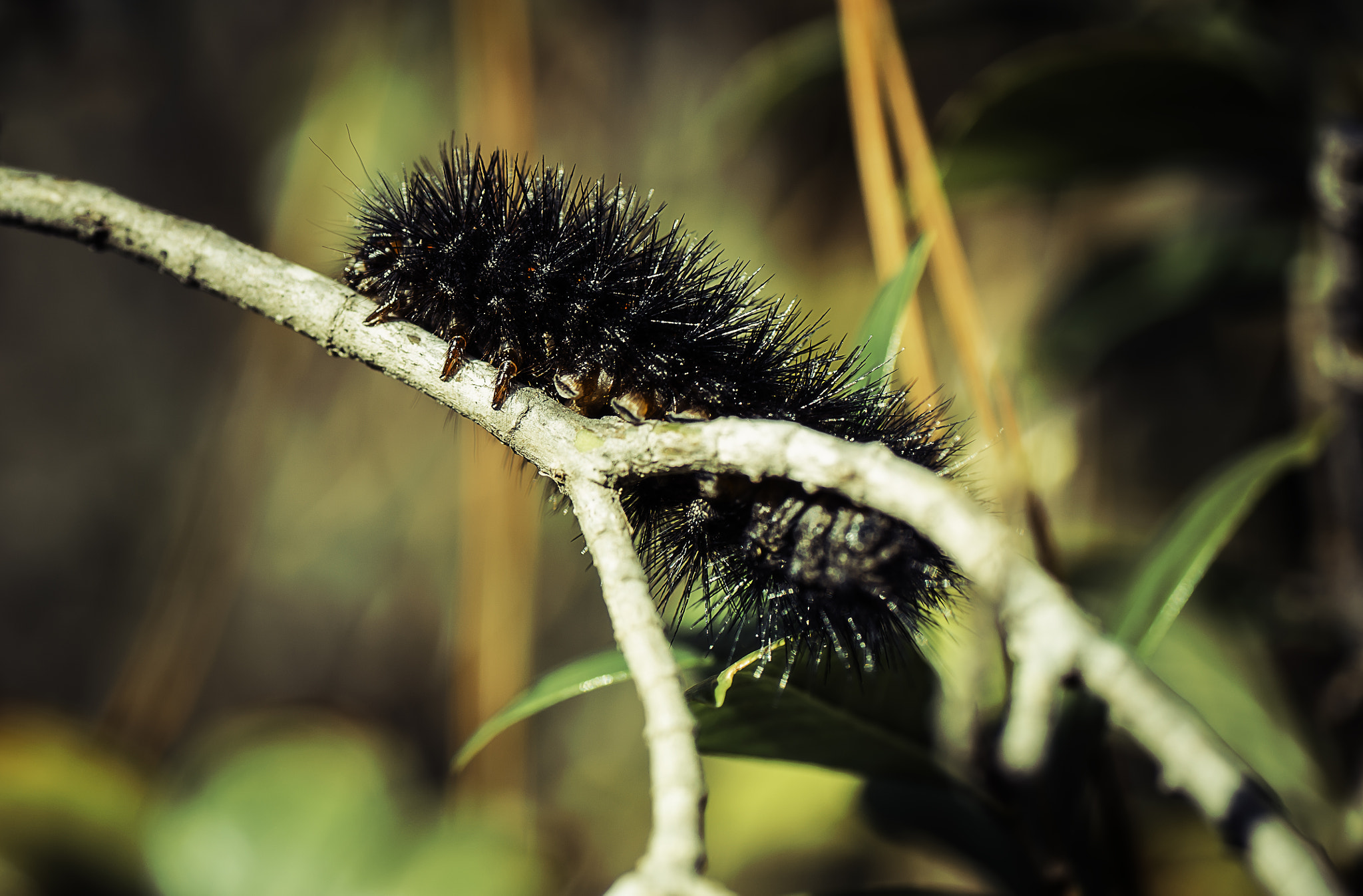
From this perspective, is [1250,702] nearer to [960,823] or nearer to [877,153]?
[960,823]

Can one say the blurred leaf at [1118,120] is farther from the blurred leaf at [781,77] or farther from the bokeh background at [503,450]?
the blurred leaf at [781,77]

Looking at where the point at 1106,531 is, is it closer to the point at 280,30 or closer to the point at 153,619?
the point at 153,619

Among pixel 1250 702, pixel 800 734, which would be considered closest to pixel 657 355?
pixel 800 734

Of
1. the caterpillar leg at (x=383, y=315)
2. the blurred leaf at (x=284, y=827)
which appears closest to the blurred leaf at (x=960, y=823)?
the caterpillar leg at (x=383, y=315)

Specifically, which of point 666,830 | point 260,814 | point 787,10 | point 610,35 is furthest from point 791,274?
point 666,830

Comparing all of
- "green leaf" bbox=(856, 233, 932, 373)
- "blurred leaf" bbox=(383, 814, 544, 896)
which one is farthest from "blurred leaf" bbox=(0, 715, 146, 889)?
"green leaf" bbox=(856, 233, 932, 373)

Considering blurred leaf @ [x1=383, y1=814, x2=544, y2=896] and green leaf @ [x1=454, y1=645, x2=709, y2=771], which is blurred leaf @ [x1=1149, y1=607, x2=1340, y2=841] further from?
blurred leaf @ [x1=383, y1=814, x2=544, y2=896]
